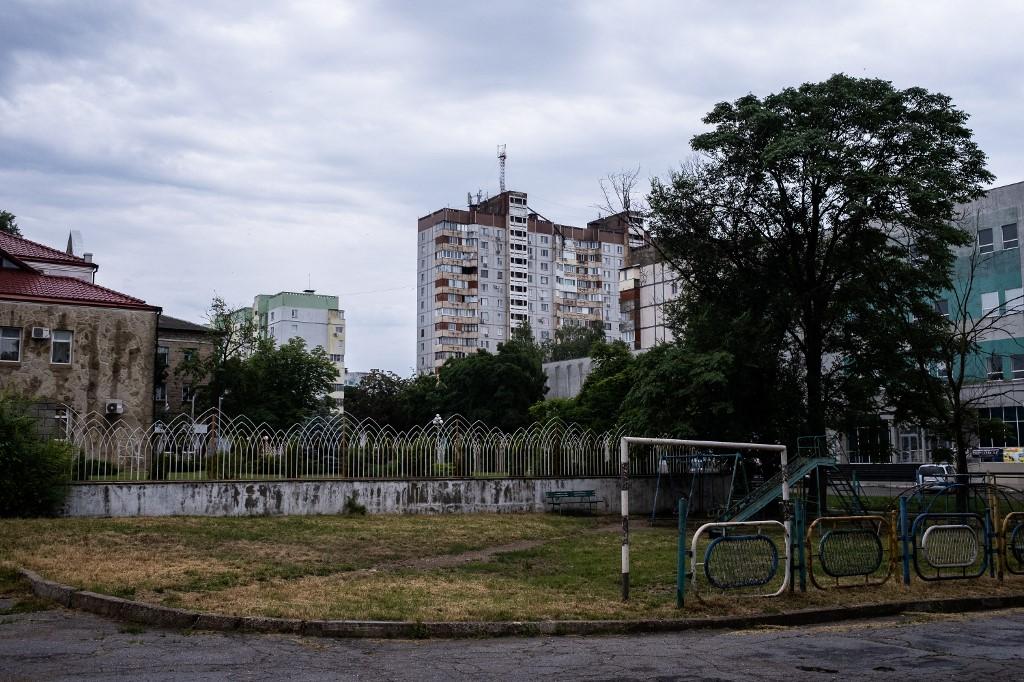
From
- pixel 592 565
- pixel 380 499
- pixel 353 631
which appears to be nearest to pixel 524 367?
pixel 380 499

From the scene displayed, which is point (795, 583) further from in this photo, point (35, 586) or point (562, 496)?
point (562, 496)

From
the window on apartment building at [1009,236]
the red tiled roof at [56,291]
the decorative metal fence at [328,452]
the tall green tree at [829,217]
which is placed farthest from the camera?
the window on apartment building at [1009,236]

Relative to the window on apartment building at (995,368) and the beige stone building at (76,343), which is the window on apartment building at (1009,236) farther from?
the beige stone building at (76,343)

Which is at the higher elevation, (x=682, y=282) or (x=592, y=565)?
(x=682, y=282)

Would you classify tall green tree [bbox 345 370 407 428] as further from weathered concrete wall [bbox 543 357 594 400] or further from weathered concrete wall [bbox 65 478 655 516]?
weathered concrete wall [bbox 65 478 655 516]

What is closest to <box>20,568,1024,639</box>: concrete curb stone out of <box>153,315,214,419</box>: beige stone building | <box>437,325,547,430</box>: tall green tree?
<box>153,315,214,419</box>: beige stone building

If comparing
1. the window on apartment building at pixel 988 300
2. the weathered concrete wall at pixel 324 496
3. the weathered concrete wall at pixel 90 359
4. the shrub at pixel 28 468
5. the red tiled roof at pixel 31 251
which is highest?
the red tiled roof at pixel 31 251

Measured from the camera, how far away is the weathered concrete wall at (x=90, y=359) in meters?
33.2

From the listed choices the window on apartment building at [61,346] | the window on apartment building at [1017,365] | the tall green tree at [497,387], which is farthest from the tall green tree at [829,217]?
the tall green tree at [497,387]

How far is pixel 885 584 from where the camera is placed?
13242 mm

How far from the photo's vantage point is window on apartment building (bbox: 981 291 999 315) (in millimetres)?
49406

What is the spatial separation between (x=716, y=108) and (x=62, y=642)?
24.5 metres

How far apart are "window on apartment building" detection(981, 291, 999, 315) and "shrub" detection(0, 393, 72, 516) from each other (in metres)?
44.5

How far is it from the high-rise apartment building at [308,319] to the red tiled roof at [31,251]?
8263cm
